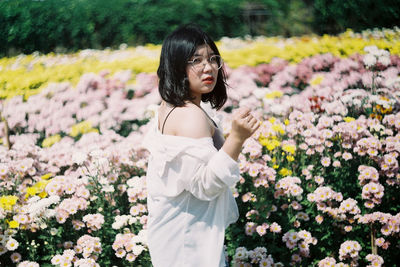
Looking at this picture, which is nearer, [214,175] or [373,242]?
[214,175]

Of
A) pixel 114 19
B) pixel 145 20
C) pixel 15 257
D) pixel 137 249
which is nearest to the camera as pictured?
pixel 137 249

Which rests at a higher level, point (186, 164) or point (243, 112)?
point (243, 112)

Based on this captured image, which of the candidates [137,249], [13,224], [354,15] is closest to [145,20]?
[354,15]

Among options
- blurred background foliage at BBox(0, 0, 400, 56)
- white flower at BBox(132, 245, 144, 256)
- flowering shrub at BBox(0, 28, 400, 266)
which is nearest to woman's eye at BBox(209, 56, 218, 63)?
flowering shrub at BBox(0, 28, 400, 266)

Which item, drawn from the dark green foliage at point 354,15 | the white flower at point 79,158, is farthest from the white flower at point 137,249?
the dark green foliage at point 354,15

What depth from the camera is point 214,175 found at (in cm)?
123

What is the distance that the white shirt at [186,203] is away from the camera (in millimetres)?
1270

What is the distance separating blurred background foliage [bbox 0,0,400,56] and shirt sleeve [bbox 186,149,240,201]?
28.4 feet

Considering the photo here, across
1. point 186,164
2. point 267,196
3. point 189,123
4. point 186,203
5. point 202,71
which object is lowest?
point 267,196

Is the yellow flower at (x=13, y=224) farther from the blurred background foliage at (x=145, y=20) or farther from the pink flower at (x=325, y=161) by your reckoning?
the blurred background foliage at (x=145, y=20)

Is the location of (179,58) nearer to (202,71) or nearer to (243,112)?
(202,71)

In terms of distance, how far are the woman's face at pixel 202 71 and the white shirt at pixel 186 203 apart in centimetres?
25

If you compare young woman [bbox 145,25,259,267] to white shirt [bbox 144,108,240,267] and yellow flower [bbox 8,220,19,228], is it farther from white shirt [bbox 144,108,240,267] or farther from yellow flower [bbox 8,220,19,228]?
yellow flower [bbox 8,220,19,228]

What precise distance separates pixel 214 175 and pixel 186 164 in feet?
0.40
